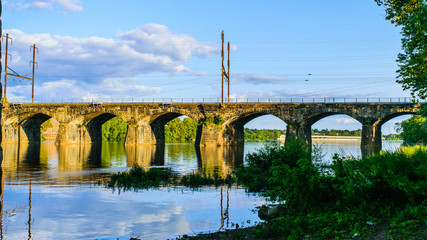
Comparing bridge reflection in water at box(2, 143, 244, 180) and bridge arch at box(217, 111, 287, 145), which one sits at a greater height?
bridge arch at box(217, 111, 287, 145)

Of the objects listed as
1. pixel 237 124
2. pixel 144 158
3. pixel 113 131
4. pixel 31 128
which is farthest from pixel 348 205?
pixel 113 131

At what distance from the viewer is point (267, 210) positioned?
1036cm

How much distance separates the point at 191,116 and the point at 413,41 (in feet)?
165

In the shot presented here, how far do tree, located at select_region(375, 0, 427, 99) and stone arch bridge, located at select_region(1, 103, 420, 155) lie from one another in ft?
109

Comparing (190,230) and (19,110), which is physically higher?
(19,110)

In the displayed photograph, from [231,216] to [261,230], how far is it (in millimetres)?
2958

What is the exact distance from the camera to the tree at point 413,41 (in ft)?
53.2

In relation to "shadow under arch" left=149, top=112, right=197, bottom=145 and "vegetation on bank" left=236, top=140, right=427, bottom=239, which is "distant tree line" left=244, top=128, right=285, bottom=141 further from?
"vegetation on bank" left=236, top=140, right=427, bottom=239

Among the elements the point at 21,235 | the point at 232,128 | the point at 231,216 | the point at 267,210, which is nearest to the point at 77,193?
the point at 21,235

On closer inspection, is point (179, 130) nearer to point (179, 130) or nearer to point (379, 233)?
point (179, 130)

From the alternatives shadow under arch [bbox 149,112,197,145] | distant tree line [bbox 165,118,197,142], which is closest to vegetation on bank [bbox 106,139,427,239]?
shadow under arch [bbox 149,112,197,145]

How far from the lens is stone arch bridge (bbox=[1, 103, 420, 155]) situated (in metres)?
56.8

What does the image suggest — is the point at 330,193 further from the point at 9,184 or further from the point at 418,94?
the point at 9,184

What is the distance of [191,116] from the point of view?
217 feet
